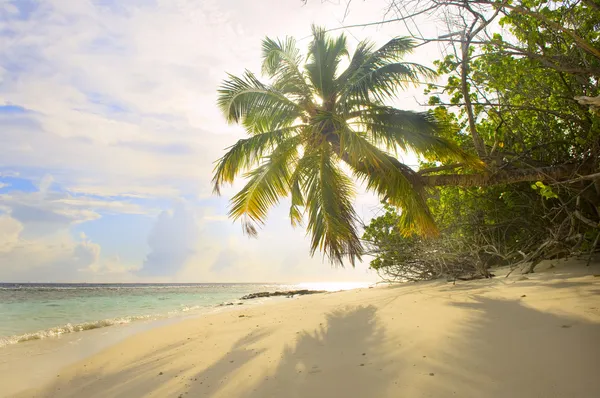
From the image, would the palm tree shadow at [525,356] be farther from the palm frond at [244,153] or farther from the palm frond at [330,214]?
the palm frond at [244,153]

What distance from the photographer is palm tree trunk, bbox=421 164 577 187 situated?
6449 mm

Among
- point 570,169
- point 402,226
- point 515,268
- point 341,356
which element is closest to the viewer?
point 341,356

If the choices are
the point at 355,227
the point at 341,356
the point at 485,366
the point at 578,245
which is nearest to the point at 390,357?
the point at 341,356

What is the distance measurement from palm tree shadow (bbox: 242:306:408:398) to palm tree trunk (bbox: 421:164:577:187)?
10.9ft

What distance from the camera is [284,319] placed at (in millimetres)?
6859

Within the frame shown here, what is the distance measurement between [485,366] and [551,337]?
905mm

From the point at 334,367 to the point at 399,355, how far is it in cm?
64

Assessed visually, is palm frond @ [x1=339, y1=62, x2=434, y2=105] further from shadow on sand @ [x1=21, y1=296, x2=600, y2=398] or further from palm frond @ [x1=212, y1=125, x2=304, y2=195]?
shadow on sand @ [x1=21, y1=296, x2=600, y2=398]

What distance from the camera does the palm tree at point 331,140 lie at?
714cm

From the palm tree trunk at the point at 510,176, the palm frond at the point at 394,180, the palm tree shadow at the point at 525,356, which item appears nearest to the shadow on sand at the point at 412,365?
the palm tree shadow at the point at 525,356

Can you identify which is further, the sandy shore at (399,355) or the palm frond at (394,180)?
the palm frond at (394,180)

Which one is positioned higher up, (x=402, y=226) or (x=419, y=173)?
(x=419, y=173)

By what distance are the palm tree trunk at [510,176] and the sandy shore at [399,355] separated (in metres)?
1.73

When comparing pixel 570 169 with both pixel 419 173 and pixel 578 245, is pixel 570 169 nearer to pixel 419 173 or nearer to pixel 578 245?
pixel 578 245
